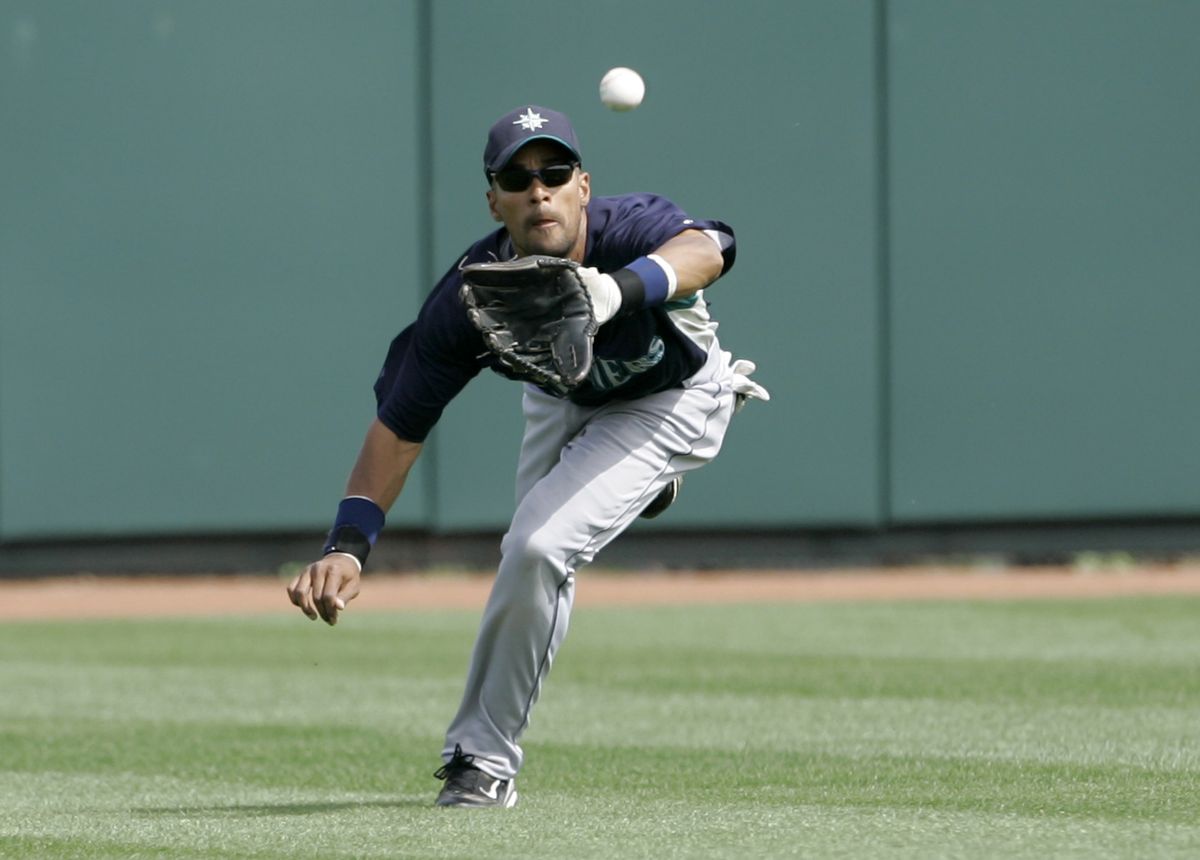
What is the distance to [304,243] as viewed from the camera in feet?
43.7

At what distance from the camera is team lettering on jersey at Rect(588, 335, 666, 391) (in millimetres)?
5164

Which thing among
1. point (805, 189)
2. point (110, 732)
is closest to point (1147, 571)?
point (805, 189)

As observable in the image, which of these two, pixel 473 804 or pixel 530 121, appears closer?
pixel 530 121

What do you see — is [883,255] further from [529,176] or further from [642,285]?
[642,285]

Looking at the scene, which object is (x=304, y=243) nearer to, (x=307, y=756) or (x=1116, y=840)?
(x=307, y=756)

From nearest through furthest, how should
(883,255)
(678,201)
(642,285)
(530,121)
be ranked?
(642,285)
(530,121)
(678,201)
(883,255)

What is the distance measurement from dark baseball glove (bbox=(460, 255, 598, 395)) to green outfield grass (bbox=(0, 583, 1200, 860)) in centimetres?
98

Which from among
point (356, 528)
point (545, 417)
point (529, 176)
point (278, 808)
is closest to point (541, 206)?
point (529, 176)

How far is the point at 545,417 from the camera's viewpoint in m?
5.46

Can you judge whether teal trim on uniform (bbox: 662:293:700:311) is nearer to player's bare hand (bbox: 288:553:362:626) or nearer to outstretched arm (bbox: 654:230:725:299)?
outstretched arm (bbox: 654:230:725:299)

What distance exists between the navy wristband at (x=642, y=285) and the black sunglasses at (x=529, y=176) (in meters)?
0.33

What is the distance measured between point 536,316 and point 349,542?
2.58 feet

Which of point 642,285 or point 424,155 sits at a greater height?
point 424,155

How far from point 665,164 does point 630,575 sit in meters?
2.67
